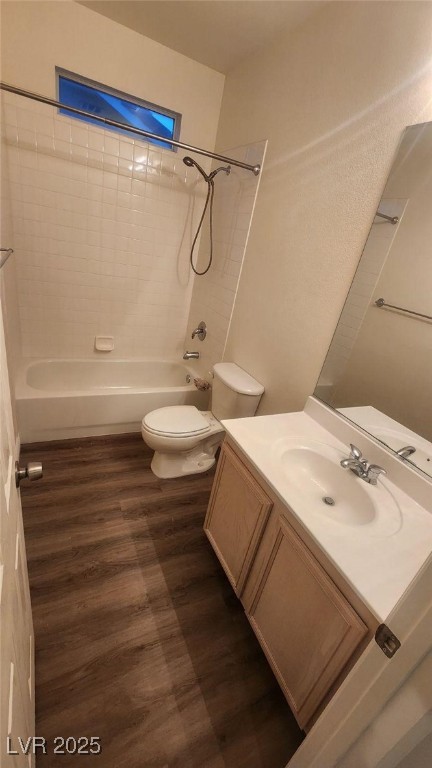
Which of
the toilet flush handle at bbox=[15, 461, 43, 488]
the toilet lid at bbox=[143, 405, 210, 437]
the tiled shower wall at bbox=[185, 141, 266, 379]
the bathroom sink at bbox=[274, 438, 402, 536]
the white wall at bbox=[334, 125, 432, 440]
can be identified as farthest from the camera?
the tiled shower wall at bbox=[185, 141, 266, 379]

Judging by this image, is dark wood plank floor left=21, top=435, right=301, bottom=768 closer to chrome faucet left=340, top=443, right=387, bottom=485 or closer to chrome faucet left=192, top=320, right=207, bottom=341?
chrome faucet left=340, top=443, right=387, bottom=485

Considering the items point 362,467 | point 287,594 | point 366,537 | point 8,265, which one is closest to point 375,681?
point 366,537

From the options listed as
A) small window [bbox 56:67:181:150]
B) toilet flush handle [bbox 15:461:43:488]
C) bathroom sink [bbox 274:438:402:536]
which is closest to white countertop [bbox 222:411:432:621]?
bathroom sink [bbox 274:438:402:536]

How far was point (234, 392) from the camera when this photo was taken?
1910mm

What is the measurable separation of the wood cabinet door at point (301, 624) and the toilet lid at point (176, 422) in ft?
3.03

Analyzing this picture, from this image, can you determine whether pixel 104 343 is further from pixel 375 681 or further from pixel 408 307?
pixel 375 681

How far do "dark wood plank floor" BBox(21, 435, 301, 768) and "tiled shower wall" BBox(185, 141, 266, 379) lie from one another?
48.9 inches

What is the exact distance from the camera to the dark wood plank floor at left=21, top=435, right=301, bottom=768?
1009 mm

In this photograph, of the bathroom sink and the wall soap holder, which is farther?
the wall soap holder

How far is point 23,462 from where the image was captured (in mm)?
1961

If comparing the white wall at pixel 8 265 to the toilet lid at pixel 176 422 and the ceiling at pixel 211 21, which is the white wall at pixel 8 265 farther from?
the ceiling at pixel 211 21

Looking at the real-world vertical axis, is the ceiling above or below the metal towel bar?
above

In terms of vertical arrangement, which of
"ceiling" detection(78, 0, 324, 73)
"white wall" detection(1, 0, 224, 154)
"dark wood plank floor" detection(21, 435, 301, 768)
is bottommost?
"dark wood plank floor" detection(21, 435, 301, 768)

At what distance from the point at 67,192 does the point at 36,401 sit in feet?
4.70
